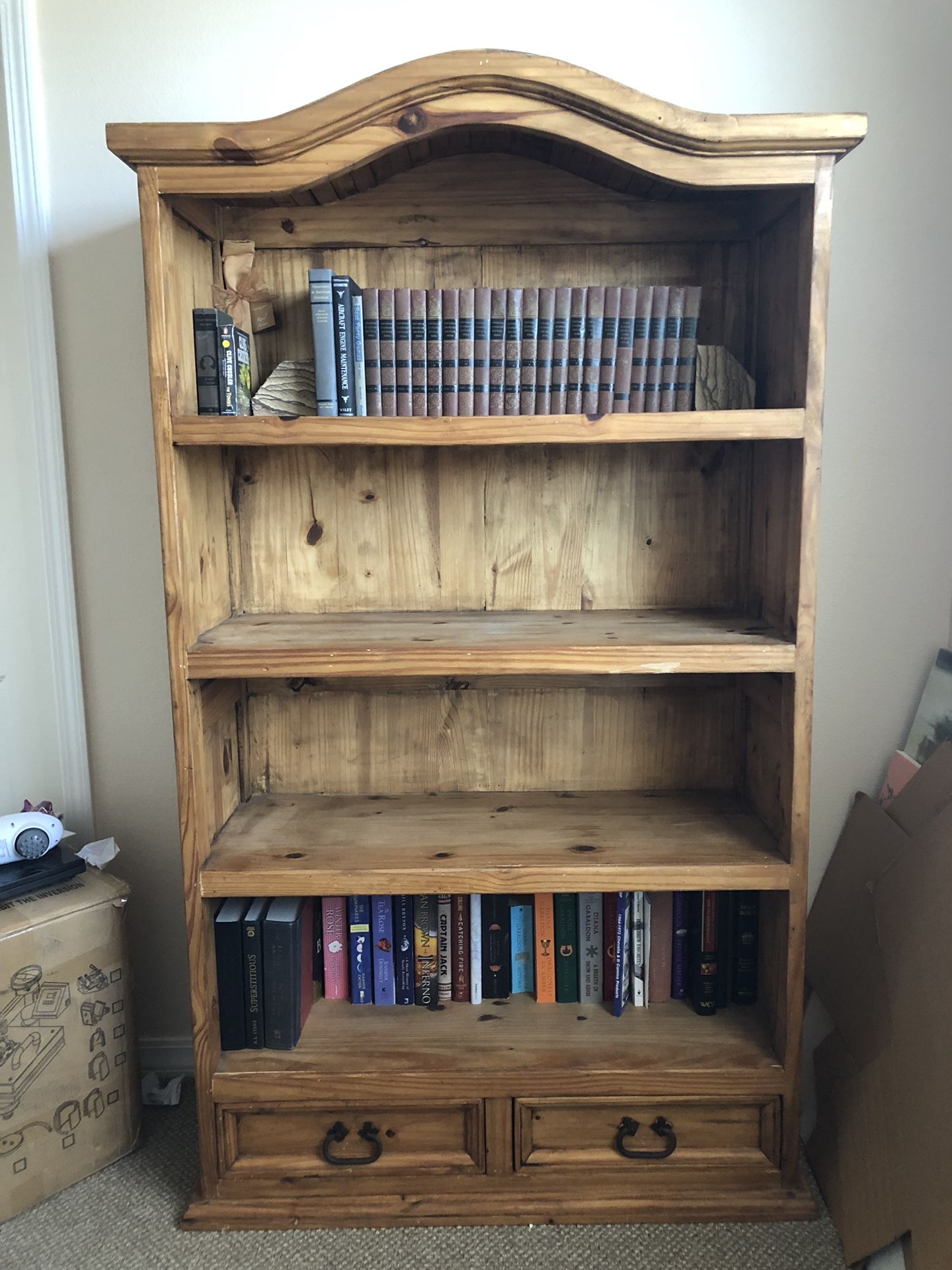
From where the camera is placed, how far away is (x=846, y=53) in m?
1.61

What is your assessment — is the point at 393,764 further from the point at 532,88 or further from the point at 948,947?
the point at 532,88

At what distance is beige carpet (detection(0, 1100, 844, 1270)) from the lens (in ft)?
4.64

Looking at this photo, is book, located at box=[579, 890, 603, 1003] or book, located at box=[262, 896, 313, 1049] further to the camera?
book, located at box=[579, 890, 603, 1003]

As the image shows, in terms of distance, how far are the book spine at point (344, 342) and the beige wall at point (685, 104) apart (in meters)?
0.49

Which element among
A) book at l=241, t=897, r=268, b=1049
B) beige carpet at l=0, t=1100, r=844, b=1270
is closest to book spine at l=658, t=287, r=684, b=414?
book at l=241, t=897, r=268, b=1049

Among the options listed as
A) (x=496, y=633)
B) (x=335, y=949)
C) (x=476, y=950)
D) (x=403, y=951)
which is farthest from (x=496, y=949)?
(x=496, y=633)

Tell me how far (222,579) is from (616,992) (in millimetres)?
1039

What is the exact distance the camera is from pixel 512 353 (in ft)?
4.74

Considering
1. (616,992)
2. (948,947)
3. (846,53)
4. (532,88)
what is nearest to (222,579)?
(532,88)

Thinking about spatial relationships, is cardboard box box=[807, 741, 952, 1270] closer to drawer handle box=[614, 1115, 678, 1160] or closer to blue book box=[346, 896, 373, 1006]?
drawer handle box=[614, 1115, 678, 1160]

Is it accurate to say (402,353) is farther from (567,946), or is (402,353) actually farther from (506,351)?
(567,946)

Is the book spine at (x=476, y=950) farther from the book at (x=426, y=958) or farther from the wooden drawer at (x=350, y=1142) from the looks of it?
the wooden drawer at (x=350, y=1142)

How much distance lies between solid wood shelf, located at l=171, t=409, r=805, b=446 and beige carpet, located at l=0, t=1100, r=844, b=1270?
4.22ft

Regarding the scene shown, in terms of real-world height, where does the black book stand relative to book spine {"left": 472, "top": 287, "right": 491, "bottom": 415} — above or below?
below
